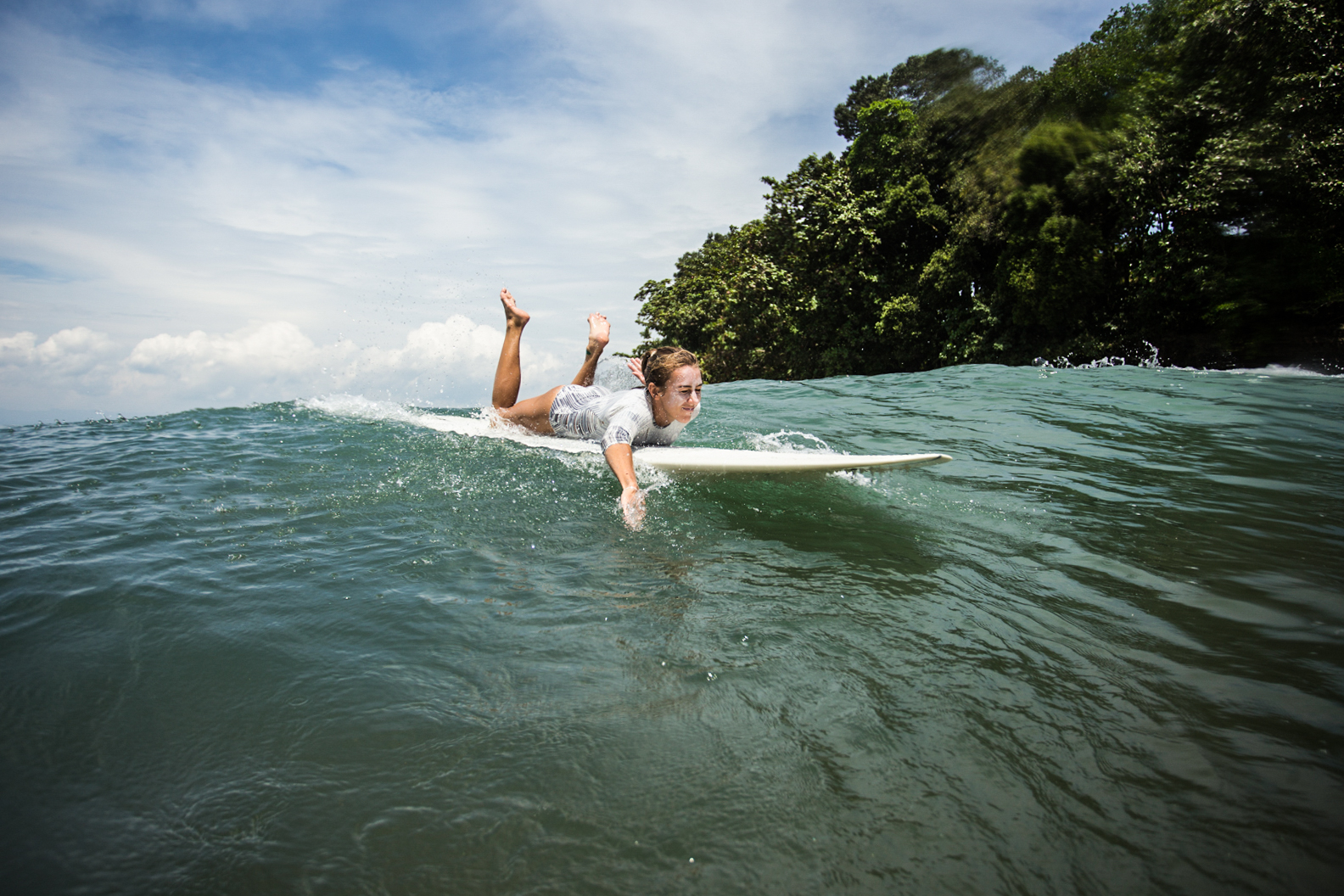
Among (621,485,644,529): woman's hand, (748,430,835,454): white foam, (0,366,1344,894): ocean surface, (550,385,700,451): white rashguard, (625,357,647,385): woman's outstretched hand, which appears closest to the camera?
(0,366,1344,894): ocean surface

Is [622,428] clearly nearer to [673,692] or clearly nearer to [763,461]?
[763,461]

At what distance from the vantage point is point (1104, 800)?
167 centimetres

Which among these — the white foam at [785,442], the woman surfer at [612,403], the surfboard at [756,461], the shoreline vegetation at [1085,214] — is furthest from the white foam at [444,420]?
the shoreline vegetation at [1085,214]

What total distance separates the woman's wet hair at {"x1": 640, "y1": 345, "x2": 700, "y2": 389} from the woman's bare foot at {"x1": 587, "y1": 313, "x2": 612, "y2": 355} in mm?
1534

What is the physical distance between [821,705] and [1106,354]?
21396 mm

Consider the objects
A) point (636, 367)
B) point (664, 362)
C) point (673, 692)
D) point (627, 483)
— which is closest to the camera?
point (673, 692)

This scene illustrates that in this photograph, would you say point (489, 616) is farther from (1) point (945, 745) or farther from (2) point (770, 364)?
(2) point (770, 364)

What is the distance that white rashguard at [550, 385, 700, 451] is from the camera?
181 inches

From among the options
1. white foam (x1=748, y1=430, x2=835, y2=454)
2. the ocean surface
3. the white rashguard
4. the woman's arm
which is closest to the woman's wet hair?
the white rashguard

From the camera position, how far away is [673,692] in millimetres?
2150

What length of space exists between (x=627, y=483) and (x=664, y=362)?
114cm

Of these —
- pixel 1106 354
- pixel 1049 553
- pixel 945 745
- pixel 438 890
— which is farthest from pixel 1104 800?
pixel 1106 354

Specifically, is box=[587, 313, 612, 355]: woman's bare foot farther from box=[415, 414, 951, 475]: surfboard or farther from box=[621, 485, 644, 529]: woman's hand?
box=[621, 485, 644, 529]: woman's hand

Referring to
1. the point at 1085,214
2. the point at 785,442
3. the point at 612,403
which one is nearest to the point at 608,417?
the point at 612,403
